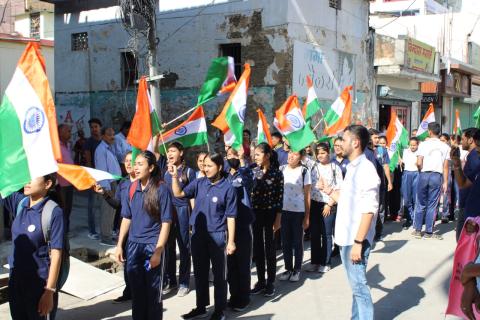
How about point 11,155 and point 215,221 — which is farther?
point 215,221

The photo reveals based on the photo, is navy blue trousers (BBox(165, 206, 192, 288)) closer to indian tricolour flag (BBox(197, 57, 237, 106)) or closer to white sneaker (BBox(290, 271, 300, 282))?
white sneaker (BBox(290, 271, 300, 282))

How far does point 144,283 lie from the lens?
4.48m

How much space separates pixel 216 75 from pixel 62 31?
33.4ft

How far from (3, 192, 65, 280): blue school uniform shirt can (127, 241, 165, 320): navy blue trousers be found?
0.84 meters

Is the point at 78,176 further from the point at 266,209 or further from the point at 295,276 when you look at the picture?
the point at 295,276

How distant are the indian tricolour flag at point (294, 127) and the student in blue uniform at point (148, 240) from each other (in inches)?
105

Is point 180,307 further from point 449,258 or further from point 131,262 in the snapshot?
point 449,258

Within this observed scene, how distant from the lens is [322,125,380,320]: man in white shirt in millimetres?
4469

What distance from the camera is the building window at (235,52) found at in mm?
13362

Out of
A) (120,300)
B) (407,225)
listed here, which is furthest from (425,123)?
(120,300)

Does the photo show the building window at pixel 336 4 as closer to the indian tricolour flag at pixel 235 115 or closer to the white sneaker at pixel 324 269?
the indian tricolour flag at pixel 235 115

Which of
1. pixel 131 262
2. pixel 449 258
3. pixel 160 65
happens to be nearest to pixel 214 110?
pixel 160 65

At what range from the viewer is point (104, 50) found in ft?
49.3

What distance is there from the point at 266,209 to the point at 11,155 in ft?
10.3
